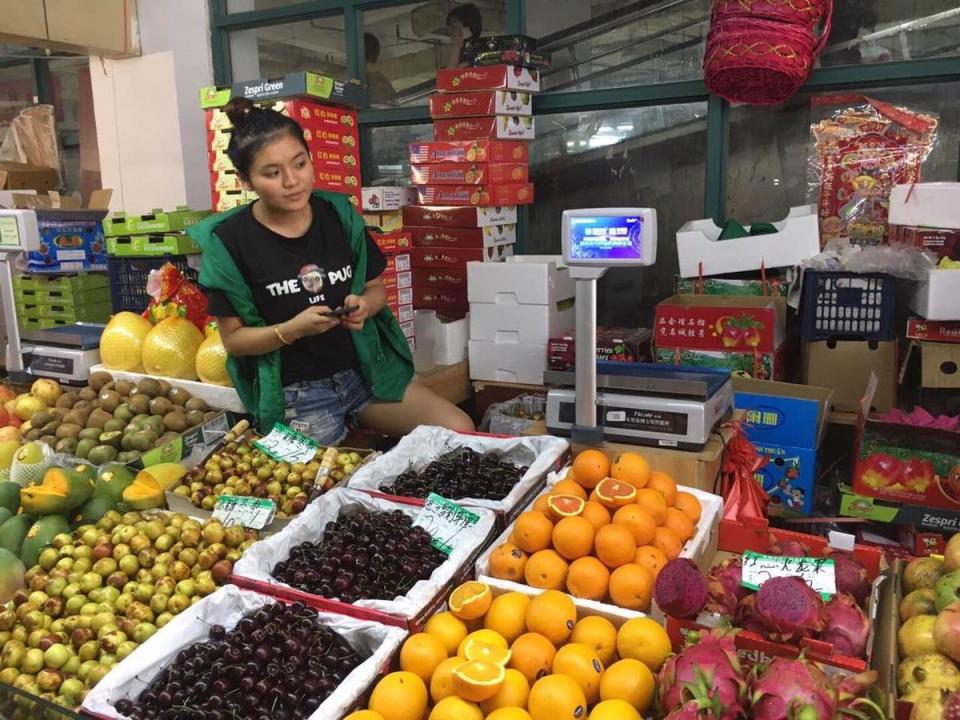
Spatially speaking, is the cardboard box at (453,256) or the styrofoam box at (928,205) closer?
the styrofoam box at (928,205)

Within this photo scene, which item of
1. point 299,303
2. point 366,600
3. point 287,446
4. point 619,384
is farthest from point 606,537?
point 299,303

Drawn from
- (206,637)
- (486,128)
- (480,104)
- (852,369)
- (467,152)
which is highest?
(480,104)

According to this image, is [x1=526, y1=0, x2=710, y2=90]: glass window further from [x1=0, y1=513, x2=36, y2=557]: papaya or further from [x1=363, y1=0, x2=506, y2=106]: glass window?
[x1=0, y1=513, x2=36, y2=557]: papaya

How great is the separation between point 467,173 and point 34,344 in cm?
209

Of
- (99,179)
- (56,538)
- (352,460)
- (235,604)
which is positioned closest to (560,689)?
(235,604)

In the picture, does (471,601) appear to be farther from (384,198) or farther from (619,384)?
(384,198)

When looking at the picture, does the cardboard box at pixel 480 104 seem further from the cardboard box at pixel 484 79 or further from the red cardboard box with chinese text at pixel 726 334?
the red cardboard box with chinese text at pixel 726 334

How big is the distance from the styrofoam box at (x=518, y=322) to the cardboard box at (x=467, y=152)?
752 millimetres

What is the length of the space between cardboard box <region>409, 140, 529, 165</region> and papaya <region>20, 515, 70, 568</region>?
8.57ft

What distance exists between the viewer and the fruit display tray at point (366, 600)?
158 centimetres

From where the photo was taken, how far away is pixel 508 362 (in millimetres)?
3842

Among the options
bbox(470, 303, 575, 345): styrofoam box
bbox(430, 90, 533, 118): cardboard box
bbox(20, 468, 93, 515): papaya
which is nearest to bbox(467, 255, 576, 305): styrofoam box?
bbox(470, 303, 575, 345): styrofoam box

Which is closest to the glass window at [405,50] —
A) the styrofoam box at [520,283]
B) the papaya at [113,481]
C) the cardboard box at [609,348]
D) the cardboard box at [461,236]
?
the cardboard box at [461,236]

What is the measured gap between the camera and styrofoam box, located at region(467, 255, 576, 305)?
3668mm
